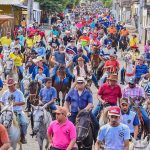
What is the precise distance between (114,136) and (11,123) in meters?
3.93

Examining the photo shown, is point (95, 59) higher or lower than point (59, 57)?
lower

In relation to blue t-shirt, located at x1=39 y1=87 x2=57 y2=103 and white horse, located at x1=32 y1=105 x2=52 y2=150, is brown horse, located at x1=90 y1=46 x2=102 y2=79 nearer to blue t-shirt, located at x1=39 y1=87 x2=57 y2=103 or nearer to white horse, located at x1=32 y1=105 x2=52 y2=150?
blue t-shirt, located at x1=39 y1=87 x2=57 y2=103

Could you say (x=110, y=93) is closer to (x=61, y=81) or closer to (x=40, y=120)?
(x=40, y=120)

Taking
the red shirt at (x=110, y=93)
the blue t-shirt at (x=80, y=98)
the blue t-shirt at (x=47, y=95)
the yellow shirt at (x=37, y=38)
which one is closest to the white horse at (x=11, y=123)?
the blue t-shirt at (x=80, y=98)

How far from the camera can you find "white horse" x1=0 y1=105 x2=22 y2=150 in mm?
14141

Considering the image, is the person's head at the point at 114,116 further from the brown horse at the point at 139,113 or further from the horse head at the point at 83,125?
the brown horse at the point at 139,113

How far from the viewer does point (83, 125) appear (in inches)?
541

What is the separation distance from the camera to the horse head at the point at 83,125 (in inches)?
534

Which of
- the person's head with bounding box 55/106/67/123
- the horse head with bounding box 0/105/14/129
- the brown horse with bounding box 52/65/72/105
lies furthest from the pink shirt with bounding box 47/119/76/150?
the brown horse with bounding box 52/65/72/105

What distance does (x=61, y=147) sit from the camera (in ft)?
38.2

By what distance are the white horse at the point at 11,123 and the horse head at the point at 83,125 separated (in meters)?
1.45

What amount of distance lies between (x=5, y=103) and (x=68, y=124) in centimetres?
440

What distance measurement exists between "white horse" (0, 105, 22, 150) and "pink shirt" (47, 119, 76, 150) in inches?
102

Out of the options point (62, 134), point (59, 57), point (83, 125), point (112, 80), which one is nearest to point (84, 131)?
point (83, 125)
